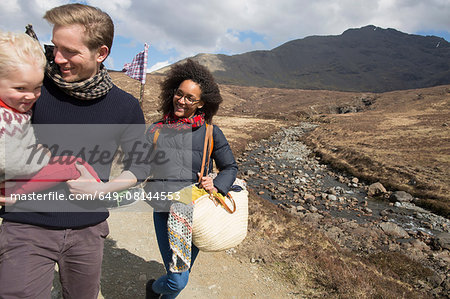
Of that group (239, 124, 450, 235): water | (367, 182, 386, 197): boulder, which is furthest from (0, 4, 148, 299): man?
(367, 182, 386, 197): boulder

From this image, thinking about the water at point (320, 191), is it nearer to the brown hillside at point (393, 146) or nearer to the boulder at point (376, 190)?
the boulder at point (376, 190)

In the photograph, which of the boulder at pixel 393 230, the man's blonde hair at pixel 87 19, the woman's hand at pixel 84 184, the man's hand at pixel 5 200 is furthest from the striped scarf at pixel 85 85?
the boulder at pixel 393 230

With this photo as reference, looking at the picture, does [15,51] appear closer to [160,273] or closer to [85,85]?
[85,85]

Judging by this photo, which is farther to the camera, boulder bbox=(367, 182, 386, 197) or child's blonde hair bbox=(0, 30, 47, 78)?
boulder bbox=(367, 182, 386, 197)

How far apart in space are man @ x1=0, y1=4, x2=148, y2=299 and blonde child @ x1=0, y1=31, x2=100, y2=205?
14 cm

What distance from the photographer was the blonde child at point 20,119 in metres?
1.73

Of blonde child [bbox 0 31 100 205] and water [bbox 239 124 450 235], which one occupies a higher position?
blonde child [bbox 0 31 100 205]

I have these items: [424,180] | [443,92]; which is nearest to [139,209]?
[424,180]

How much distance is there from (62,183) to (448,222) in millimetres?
15461

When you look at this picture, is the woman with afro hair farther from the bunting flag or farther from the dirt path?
the bunting flag

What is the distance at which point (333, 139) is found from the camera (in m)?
30.4

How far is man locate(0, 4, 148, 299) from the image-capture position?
1.91 metres

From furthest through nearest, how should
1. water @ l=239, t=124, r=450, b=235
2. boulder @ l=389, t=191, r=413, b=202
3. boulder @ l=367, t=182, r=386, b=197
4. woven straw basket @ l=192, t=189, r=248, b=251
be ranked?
boulder @ l=367, t=182, r=386, b=197 → boulder @ l=389, t=191, r=413, b=202 → water @ l=239, t=124, r=450, b=235 → woven straw basket @ l=192, t=189, r=248, b=251

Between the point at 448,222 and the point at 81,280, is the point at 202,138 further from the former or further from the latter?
the point at 448,222
